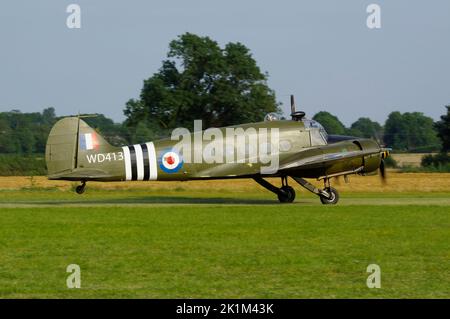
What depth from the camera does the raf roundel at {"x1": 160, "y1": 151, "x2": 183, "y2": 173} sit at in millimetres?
26141

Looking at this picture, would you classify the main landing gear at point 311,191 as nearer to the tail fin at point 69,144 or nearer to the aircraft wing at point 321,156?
the aircraft wing at point 321,156

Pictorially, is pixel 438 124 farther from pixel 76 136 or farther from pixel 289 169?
pixel 76 136

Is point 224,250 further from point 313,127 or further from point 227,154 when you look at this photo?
point 313,127

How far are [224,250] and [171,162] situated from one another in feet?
36.2

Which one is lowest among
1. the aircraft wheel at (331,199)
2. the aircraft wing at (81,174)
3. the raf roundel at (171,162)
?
the aircraft wheel at (331,199)

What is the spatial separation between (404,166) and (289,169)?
112 ft

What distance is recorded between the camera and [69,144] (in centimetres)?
2523

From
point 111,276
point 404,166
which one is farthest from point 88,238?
point 404,166

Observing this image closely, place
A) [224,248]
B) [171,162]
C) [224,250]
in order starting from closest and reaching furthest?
[224,250] < [224,248] < [171,162]

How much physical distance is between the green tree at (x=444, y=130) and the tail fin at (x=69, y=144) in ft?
150

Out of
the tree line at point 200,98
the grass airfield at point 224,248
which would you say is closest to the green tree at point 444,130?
the tree line at point 200,98

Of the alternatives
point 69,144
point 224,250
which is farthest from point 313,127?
point 224,250

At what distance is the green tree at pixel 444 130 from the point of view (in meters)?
66.0
